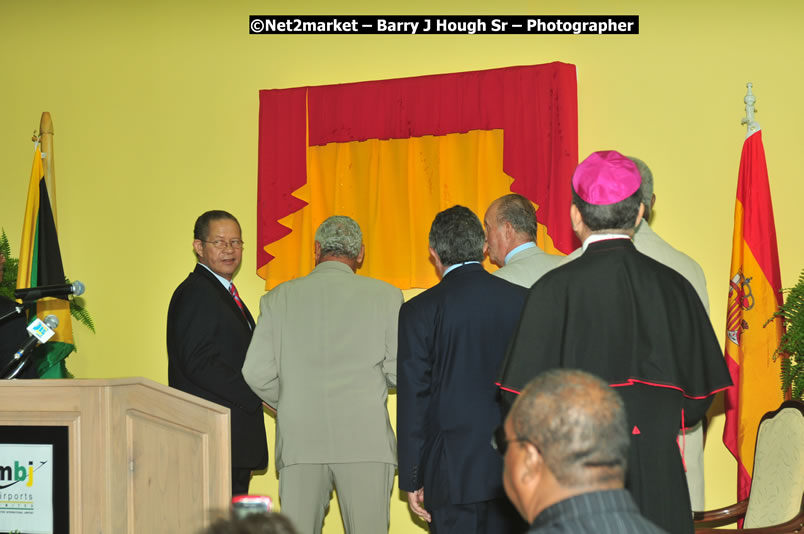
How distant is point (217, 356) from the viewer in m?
3.91

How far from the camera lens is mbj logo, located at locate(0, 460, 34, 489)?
257 centimetres

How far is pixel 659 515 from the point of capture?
2273mm

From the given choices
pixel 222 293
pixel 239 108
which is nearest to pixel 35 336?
pixel 222 293

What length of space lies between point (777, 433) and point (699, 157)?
1.67 m

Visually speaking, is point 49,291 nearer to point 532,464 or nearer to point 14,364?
point 14,364

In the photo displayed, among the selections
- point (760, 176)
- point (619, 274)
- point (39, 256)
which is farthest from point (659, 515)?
point (39, 256)

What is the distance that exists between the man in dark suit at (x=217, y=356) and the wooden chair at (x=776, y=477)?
6.44 ft

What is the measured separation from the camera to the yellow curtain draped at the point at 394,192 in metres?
4.75

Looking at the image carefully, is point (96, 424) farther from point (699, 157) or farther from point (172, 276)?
point (699, 157)

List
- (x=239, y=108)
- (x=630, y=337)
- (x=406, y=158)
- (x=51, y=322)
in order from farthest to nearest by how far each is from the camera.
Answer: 1. (x=239, y=108)
2. (x=406, y=158)
3. (x=51, y=322)
4. (x=630, y=337)

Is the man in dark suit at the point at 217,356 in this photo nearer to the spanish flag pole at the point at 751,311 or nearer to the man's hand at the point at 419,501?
the man's hand at the point at 419,501

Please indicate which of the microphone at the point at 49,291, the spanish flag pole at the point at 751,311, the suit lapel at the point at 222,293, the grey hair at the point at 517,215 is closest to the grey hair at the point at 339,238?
the suit lapel at the point at 222,293

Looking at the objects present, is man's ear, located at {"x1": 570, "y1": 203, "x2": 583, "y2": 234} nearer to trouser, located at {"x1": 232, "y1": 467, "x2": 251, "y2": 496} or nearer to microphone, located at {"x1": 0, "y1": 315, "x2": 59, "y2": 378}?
microphone, located at {"x1": 0, "y1": 315, "x2": 59, "y2": 378}

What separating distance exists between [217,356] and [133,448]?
1.32m
